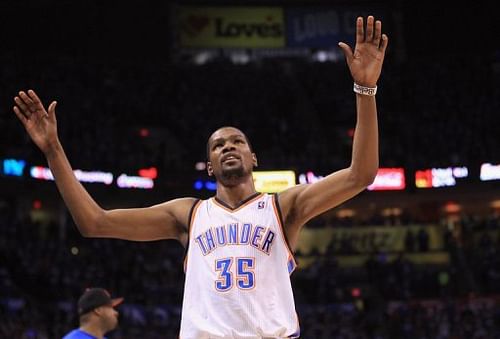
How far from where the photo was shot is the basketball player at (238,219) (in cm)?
346

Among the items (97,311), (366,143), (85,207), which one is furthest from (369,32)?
(97,311)

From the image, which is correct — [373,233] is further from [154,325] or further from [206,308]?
[206,308]

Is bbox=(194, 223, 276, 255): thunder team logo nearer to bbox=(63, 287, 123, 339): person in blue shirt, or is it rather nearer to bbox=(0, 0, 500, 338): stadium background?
bbox=(63, 287, 123, 339): person in blue shirt

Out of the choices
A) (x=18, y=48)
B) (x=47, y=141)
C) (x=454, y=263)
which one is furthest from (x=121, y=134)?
(x=47, y=141)

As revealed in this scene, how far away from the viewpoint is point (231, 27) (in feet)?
101

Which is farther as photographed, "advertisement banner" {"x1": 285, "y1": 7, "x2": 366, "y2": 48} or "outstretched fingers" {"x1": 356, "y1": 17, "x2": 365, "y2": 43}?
"advertisement banner" {"x1": 285, "y1": 7, "x2": 366, "y2": 48}

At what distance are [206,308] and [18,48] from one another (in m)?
24.8

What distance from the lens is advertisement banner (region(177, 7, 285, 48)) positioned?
30219 mm

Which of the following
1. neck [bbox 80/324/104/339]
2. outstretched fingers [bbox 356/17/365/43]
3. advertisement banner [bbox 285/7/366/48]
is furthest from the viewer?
advertisement banner [bbox 285/7/366/48]

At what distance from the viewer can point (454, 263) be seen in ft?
79.8

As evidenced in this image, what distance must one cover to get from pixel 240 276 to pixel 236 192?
0.48 meters

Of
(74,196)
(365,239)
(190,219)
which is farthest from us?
(365,239)

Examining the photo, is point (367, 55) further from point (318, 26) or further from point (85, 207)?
point (318, 26)

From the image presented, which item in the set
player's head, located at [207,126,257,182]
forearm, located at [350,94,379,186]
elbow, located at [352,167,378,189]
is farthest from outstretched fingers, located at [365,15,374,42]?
player's head, located at [207,126,257,182]
